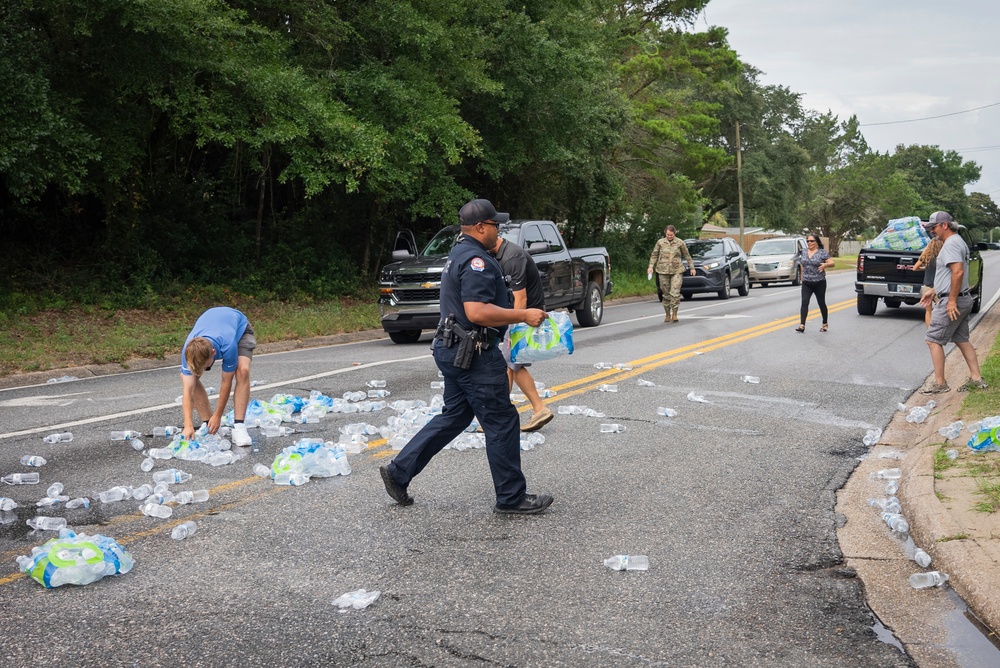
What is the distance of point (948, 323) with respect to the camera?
962 cm

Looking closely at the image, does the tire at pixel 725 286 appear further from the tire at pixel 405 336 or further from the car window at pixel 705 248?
the tire at pixel 405 336

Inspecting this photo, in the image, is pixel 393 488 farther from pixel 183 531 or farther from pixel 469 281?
pixel 469 281

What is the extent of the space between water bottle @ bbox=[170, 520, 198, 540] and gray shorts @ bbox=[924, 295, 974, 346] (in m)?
7.44

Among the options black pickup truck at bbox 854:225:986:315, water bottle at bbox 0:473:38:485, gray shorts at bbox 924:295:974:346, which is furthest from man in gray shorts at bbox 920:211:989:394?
black pickup truck at bbox 854:225:986:315

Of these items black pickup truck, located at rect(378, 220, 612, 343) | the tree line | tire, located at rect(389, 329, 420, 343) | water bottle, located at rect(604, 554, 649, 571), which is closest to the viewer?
water bottle, located at rect(604, 554, 649, 571)

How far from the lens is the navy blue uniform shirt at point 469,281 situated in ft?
18.0

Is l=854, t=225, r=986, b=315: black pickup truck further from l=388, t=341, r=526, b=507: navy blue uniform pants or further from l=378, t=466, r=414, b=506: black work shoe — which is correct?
l=378, t=466, r=414, b=506: black work shoe

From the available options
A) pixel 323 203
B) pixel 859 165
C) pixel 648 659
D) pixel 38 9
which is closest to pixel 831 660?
pixel 648 659

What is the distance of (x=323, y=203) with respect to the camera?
959 inches

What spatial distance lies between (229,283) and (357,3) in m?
6.50

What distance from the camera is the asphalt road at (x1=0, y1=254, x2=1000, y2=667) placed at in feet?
12.8

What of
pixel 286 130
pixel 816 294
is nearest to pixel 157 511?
pixel 286 130

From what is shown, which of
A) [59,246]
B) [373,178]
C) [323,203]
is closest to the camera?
[373,178]

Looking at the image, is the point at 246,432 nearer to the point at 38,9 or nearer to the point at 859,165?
the point at 38,9
